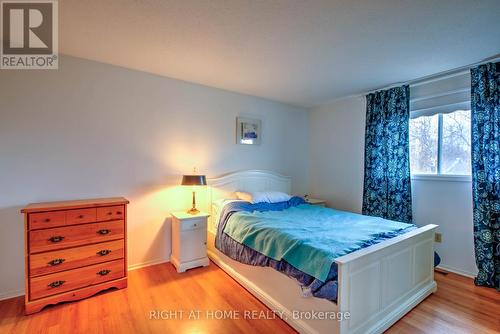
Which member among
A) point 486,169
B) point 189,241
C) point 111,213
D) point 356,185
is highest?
point 486,169

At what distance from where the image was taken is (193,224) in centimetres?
290

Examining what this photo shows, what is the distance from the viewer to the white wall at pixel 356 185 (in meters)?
2.80

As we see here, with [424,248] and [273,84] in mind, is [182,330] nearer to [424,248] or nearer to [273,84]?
[424,248]

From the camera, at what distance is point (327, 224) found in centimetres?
254

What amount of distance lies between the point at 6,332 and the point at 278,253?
214 cm

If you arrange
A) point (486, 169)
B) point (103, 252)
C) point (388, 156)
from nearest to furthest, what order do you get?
point (103, 252) < point (486, 169) < point (388, 156)

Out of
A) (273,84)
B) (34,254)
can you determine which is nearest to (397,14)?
(273,84)

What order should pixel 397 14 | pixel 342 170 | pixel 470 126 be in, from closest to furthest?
pixel 397 14 → pixel 470 126 → pixel 342 170

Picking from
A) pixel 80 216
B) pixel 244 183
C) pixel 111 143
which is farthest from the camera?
pixel 244 183

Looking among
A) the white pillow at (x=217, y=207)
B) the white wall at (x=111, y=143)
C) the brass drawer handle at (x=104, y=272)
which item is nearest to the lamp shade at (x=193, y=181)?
the white wall at (x=111, y=143)

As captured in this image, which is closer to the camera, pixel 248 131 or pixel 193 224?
pixel 193 224

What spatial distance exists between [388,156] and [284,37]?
7.46 ft

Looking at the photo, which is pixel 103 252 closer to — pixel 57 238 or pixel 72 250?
pixel 72 250

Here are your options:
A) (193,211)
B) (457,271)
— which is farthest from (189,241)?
(457,271)
